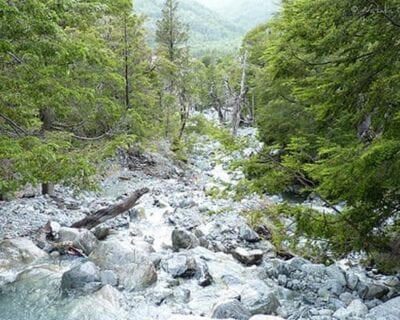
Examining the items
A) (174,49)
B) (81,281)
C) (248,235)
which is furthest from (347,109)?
(174,49)

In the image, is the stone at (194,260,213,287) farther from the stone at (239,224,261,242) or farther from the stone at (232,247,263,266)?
the stone at (239,224,261,242)

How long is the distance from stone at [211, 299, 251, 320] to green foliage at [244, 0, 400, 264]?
5.03 feet

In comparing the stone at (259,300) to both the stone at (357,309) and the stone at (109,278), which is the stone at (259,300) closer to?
the stone at (357,309)

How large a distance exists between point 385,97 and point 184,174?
18417 millimetres

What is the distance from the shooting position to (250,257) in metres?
9.46

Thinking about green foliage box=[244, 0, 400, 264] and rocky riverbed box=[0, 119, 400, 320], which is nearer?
green foliage box=[244, 0, 400, 264]

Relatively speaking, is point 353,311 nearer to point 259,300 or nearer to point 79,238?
point 259,300

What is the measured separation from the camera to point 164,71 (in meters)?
23.5

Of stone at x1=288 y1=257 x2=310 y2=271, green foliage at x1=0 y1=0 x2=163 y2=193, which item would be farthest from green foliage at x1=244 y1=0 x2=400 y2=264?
green foliage at x1=0 y1=0 x2=163 y2=193

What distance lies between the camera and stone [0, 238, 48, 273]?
8328 millimetres

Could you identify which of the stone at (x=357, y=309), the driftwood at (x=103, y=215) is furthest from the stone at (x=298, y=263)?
the driftwood at (x=103, y=215)

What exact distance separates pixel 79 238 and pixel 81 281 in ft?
6.77

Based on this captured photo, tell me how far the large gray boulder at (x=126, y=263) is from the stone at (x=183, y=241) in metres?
1.66

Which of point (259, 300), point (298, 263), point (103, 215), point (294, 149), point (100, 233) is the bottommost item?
point (100, 233)
